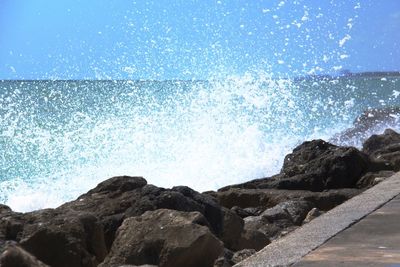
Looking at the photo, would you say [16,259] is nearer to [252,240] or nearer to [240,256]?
[240,256]

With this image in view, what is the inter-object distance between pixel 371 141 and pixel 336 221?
10596 mm

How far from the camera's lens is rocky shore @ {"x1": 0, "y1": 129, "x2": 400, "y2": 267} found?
16.4ft

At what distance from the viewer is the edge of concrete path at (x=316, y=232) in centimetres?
430

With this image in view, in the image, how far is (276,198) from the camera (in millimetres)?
8922

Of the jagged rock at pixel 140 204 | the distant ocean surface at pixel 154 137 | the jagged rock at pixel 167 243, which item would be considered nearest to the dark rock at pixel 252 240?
the jagged rock at pixel 140 204

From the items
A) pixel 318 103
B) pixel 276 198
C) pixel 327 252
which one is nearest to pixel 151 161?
pixel 276 198

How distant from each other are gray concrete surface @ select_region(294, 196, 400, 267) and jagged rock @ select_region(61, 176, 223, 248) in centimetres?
148

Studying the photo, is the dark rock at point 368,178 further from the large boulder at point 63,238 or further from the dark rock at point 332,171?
the large boulder at point 63,238

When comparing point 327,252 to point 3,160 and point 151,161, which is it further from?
point 3,160

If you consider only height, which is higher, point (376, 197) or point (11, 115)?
point (11, 115)

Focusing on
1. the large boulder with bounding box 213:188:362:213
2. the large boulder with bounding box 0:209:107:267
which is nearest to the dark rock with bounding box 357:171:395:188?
the large boulder with bounding box 213:188:362:213

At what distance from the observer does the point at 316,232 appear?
4.95 m

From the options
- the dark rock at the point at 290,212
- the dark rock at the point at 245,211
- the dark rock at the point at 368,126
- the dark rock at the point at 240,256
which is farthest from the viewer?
the dark rock at the point at 368,126

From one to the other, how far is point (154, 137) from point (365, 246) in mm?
24179
